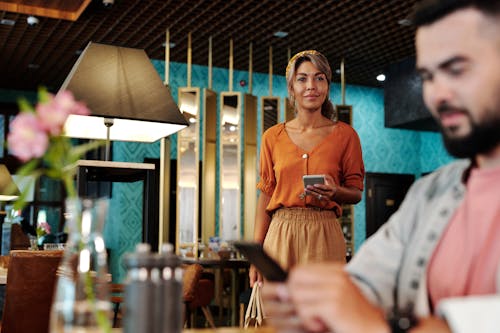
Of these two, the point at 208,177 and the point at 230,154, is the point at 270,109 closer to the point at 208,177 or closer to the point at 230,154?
the point at 230,154

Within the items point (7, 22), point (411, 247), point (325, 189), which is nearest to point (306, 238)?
point (325, 189)

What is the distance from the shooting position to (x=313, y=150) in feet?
8.00

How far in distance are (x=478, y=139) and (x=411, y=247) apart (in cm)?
22

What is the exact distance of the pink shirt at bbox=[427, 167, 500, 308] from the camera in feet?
3.03

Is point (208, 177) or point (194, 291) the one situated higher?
point (208, 177)

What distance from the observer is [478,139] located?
93 cm

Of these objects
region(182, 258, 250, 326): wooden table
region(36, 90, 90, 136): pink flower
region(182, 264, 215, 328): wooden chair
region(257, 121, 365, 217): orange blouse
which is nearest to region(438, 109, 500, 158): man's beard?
region(36, 90, 90, 136): pink flower

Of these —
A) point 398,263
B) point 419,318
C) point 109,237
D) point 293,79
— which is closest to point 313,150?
point 293,79

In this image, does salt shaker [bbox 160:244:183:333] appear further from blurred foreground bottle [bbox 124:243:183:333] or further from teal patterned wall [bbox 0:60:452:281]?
teal patterned wall [bbox 0:60:452:281]

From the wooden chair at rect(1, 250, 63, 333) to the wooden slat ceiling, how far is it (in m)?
4.05

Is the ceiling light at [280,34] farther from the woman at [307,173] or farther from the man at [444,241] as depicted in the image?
the man at [444,241]

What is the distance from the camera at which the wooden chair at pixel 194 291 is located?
500cm

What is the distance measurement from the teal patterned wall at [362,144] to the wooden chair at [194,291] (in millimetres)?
2186

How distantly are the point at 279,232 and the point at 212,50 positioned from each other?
625cm
